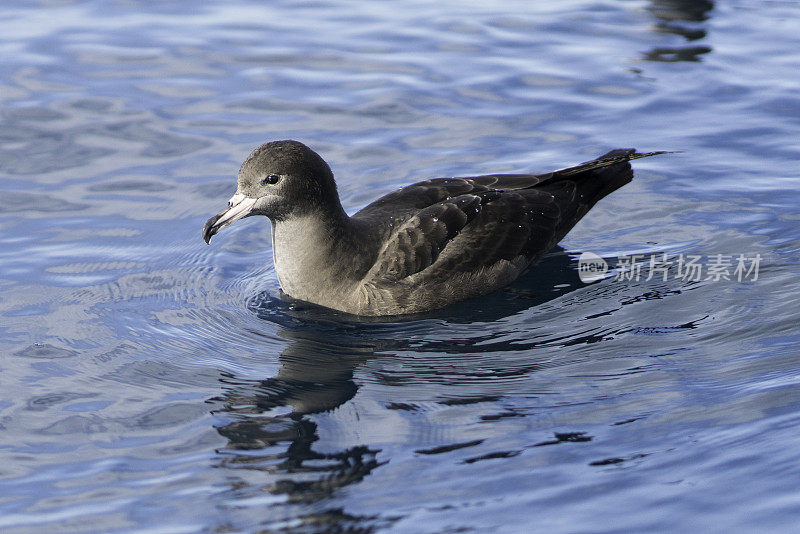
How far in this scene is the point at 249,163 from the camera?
7.55 m

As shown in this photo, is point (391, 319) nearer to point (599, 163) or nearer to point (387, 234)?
point (387, 234)

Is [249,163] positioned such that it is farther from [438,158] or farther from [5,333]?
[438,158]

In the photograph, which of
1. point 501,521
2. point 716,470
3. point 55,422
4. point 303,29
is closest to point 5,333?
point 55,422

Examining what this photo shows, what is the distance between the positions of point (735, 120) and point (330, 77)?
14.9 feet

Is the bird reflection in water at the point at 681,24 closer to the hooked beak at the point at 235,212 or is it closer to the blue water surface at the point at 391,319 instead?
the blue water surface at the point at 391,319

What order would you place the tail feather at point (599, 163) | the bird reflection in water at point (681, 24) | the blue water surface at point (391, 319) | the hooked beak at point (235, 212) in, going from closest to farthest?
the blue water surface at point (391, 319)
the hooked beak at point (235, 212)
the tail feather at point (599, 163)
the bird reflection in water at point (681, 24)

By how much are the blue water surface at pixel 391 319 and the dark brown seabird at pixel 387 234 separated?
0.20 meters

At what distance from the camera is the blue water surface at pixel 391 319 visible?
5598 millimetres

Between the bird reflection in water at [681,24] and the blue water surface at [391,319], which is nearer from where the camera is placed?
the blue water surface at [391,319]

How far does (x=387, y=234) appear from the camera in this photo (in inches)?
319

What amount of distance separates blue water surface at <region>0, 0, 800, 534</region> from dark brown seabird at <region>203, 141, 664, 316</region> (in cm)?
20

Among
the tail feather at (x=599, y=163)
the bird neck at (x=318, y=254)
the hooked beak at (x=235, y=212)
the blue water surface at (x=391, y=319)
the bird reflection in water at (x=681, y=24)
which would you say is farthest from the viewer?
the bird reflection in water at (x=681, y=24)

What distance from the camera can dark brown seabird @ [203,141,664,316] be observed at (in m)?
7.62

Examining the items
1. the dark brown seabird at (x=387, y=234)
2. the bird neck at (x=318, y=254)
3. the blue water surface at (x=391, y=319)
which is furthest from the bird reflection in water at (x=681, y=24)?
the bird neck at (x=318, y=254)
